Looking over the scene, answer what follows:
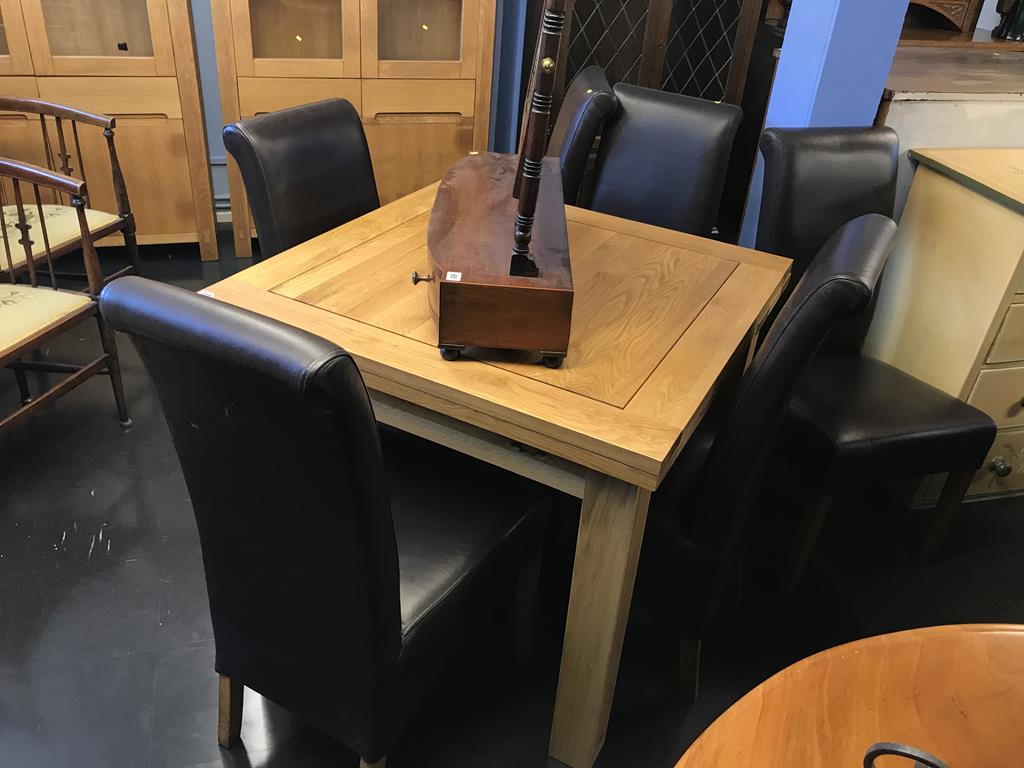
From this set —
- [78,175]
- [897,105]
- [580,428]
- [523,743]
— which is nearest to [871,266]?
[580,428]

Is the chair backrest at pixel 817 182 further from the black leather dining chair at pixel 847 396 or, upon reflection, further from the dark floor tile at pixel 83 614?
the dark floor tile at pixel 83 614

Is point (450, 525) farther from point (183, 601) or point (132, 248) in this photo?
point (132, 248)

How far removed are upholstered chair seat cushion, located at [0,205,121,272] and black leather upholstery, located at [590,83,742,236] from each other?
142 centimetres

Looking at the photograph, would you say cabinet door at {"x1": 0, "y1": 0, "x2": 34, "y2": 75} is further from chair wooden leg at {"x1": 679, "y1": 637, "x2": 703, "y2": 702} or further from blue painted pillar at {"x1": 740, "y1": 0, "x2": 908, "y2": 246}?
chair wooden leg at {"x1": 679, "y1": 637, "x2": 703, "y2": 702}

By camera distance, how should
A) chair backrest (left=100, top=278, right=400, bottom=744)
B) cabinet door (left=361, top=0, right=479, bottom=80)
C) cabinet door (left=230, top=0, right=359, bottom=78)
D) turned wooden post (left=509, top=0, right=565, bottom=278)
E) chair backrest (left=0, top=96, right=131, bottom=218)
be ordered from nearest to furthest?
chair backrest (left=100, top=278, right=400, bottom=744) < turned wooden post (left=509, top=0, right=565, bottom=278) < chair backrest (left=0, top=96, right=131, bottom=218) < cabinet door (left=230, top=0, right=359, bottom=78) < cabinet door (left=361, top=0, right=479, bottom=80)

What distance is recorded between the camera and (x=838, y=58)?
199cm

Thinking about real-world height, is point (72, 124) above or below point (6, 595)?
above

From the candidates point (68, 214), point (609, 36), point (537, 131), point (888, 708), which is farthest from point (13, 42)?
point (888, 708)

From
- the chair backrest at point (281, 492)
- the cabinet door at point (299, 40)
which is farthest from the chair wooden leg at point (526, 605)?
the cabinet door at point (299, 40)

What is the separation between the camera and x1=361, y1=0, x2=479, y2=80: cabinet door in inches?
117

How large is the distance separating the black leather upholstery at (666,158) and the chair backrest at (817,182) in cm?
17

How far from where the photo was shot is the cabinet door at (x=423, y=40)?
298 centimetres

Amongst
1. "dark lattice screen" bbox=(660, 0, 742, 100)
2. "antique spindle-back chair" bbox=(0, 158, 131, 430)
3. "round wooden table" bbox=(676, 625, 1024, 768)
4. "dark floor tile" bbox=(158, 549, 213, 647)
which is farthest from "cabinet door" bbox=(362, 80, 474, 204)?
"round wooden table" bbox=(676, 625, 1024, 768)

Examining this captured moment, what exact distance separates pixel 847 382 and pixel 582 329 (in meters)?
0.81
